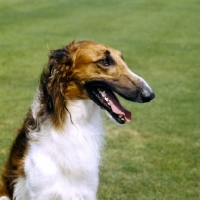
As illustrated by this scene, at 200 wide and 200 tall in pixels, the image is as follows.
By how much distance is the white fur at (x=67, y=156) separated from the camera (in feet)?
13.1

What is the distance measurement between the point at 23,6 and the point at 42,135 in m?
16.9

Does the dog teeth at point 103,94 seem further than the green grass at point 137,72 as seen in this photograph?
No

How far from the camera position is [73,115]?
3.97 metres

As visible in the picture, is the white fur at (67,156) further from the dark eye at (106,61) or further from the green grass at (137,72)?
the green grass at (137,72)

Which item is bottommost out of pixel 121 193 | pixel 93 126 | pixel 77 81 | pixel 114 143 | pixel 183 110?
pixel 183 110

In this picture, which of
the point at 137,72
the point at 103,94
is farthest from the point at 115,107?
the point at 137,72

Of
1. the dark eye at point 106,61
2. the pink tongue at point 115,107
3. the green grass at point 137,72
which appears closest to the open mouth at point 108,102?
the pink tongue at point 115,107

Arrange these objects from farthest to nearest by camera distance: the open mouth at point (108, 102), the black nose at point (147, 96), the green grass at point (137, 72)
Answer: the green grass at point (137, 72) → the open mouth at point (108, 102) → the black nose at point (147, 96)

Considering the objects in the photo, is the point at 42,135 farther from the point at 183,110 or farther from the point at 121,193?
the point at 183,110

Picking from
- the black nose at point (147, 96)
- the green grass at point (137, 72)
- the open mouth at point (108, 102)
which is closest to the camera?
the black nose at point (147, 96)

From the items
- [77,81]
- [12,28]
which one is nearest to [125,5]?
[12,28]

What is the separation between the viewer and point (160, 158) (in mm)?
6500

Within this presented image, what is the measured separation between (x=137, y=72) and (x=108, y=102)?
7.15 meters

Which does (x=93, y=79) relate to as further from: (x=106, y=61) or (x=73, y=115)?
(x=73, y=115)
